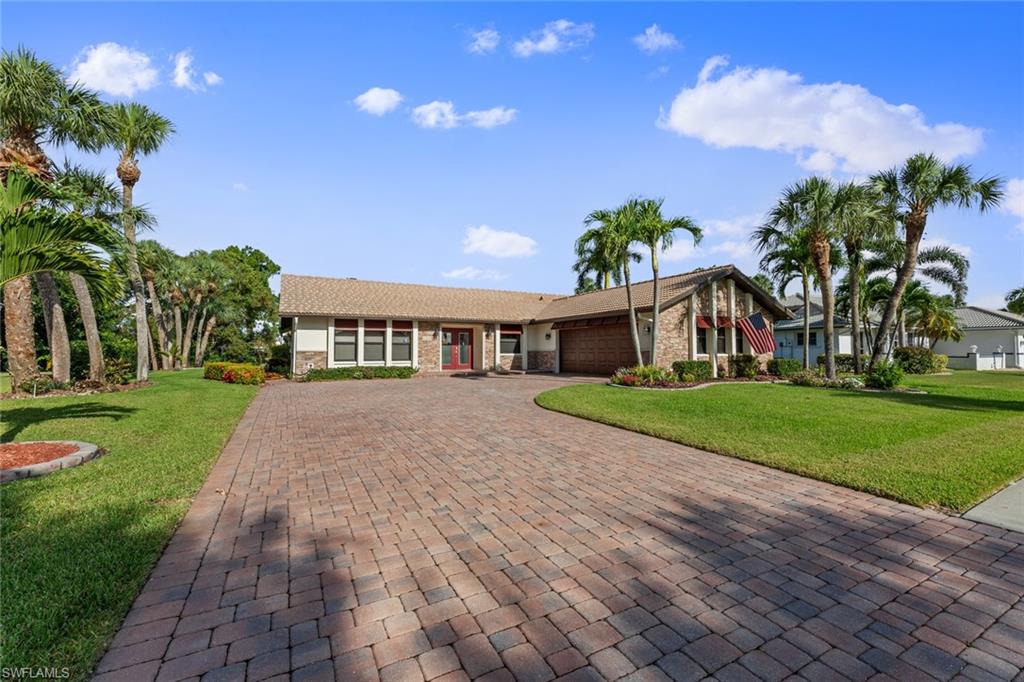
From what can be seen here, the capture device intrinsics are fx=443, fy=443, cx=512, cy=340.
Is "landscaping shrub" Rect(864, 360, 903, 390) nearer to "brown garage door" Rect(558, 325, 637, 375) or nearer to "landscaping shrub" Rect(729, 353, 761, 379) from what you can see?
"landscaping shrub" Rect(729, 353, 761, 379)

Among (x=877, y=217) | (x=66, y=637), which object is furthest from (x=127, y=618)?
(x=877, y=217)

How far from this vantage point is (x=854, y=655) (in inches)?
92.2

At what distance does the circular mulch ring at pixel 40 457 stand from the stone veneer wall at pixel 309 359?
46.0ft

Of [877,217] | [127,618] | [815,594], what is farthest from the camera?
[877,217]

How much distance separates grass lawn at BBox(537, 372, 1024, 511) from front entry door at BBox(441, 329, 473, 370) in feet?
39.5

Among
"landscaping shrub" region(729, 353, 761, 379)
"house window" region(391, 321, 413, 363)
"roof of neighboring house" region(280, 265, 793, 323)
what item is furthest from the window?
"landscaping shrub" region(729, 353, 761, 379)

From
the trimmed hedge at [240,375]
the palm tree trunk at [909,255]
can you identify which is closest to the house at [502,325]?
the trimmed hedge at [240,375]

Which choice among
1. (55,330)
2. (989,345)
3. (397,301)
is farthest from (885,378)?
(989,345)

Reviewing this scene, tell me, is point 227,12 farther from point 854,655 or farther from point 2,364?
point 2,364

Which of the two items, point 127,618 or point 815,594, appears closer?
point 127,618

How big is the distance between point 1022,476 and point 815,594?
467cm

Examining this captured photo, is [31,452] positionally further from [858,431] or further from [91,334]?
[858,431]

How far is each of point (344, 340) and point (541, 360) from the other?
10.7 m

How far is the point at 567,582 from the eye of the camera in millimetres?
3047
